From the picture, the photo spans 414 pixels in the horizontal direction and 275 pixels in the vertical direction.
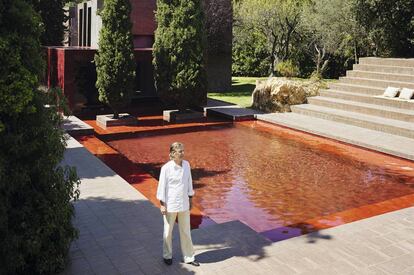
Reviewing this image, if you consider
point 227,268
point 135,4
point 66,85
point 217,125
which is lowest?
point 227,268

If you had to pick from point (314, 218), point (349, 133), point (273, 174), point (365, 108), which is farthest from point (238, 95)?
point (314, 218)

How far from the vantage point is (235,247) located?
7.14 meters

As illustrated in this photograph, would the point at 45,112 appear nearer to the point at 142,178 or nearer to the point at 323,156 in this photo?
the point at 142,178

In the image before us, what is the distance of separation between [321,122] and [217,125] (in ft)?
14.6

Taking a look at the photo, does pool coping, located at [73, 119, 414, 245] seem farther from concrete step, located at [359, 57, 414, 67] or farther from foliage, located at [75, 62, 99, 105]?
concrete step, located at [359, 57, 414, 67]

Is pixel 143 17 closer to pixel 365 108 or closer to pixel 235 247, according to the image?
pixel 365 108

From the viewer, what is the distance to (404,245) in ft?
24.1

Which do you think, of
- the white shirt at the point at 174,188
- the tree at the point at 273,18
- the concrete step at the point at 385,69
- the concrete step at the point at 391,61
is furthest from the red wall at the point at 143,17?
the white shirt at the point at 174,188

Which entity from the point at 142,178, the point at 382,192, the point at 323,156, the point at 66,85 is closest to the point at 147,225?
the point at 142,178

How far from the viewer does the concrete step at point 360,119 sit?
1661 cm

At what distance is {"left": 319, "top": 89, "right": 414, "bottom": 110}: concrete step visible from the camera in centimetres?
1872

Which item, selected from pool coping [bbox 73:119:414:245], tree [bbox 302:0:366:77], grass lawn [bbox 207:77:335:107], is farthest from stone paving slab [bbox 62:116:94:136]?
tree [bbox 302:0:366:77]

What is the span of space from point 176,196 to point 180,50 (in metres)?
14.2

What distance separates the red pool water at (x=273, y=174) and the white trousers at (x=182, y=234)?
2.35 m
